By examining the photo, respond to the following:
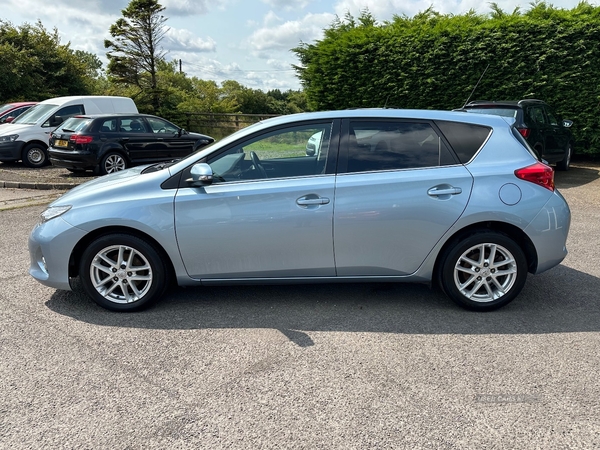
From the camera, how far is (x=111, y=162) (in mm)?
12094

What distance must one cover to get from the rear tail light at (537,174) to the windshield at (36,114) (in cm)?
1340

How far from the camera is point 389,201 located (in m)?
4.12

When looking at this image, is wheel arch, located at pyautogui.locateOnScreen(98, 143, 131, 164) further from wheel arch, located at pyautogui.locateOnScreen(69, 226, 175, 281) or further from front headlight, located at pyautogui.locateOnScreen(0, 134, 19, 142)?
wheel arch, located at pyautogui.locateOnScreen(69, 226, 175, 281)

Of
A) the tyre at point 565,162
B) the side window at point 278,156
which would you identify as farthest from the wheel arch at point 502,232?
the tyre at point 565,162

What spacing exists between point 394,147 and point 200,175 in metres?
1.60

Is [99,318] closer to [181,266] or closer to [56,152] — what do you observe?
[181,266]

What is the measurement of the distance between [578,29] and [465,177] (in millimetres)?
11226

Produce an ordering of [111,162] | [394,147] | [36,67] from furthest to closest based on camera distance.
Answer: [36,67]
[111,162]
[394,147]

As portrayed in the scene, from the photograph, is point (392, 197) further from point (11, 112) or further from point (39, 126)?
point (11, 112)

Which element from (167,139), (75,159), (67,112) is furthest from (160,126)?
(67,112)

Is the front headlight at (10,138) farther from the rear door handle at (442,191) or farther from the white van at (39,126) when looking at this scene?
the rear door handle at (442,191)

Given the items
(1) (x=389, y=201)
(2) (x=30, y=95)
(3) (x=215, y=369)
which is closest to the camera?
(3) (x=215, y=369)

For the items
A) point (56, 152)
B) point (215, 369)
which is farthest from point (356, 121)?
point (56, 152)

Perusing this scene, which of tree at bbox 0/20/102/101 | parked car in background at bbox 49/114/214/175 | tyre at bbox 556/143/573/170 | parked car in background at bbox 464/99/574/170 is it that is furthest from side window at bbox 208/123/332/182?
tree at bbox 0/20/102/101
